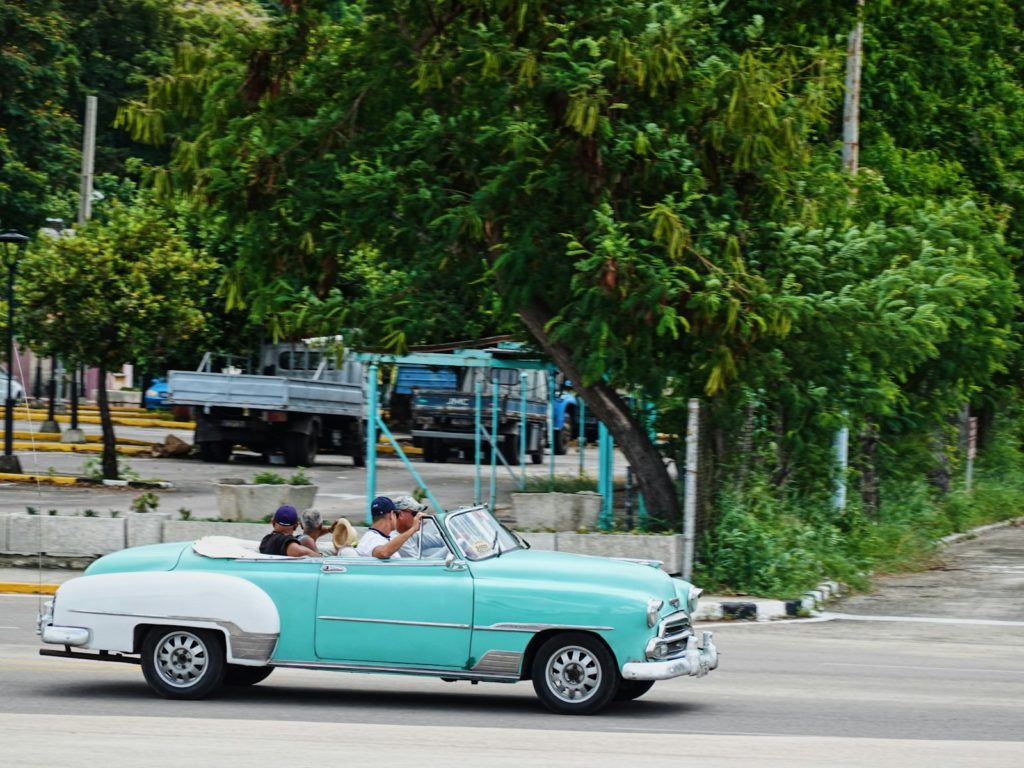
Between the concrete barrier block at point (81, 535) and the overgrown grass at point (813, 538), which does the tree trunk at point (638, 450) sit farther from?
the concrete barrier block at point (81, 535)

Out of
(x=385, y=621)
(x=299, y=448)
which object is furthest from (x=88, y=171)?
(x=385, y=621)

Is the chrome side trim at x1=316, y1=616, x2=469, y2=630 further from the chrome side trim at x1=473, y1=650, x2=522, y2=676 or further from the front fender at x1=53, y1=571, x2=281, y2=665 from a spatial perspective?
the front fender at x1=53, y1=571, x2=281, y2=665

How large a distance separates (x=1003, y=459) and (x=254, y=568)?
2972cm

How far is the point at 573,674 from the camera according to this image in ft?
35.0

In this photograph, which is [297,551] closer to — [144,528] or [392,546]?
[392,546]

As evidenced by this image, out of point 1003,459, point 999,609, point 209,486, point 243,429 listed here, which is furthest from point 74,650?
point 1003,459

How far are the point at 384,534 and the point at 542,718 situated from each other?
170 cm

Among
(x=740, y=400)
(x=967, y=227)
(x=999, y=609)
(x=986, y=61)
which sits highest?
(x=986, y=61)

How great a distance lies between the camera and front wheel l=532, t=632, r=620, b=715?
1058cm

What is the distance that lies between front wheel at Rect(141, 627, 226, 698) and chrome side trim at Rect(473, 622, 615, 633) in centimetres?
182

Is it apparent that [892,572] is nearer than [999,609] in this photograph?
No

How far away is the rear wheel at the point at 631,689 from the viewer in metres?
11.1

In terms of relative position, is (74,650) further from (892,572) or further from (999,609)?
(892,572)

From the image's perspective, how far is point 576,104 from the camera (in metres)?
16.7
